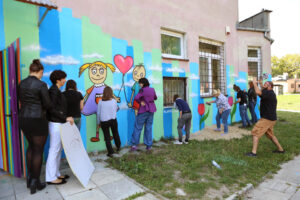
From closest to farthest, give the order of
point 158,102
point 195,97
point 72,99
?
point 72,99, point 158,102, point 195,97

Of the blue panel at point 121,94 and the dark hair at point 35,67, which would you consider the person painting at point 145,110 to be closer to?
the blue panel at point 121,94

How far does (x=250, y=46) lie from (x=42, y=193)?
9.95m

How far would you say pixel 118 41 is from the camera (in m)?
5.22

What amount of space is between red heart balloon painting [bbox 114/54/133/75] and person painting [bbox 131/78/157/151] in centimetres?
67

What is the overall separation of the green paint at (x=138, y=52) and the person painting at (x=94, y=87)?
3.16ft

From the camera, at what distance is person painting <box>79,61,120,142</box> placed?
4.68 metres

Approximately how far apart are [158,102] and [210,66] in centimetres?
326

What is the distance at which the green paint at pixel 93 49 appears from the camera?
4664 millimetres

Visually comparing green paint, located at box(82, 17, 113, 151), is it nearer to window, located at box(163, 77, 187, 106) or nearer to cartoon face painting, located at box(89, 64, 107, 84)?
cartoon face painting, located at box(89, 64, 107, 84)

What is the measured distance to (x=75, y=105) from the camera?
3.89m

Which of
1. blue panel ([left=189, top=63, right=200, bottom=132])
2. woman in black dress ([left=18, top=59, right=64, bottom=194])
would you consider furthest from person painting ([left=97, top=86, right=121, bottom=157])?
blue panel ([left=189, top=63, right=200, bottom=132])

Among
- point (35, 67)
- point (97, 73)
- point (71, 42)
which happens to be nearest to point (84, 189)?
point (35, 67)

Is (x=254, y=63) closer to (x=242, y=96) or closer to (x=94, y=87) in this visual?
(x=242, y=96)

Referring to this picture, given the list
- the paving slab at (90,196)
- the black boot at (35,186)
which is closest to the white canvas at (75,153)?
the paving slab at (90,196)
